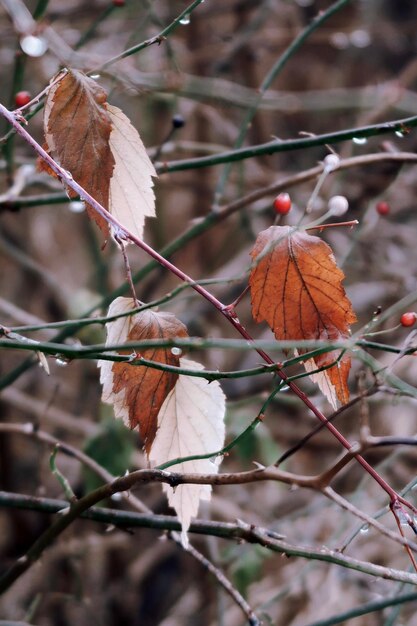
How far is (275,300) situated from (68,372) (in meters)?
1.81

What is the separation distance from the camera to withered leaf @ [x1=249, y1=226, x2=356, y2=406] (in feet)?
2.01

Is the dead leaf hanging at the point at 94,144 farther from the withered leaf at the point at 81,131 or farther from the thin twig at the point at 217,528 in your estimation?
the thin twig at the point at 217,528

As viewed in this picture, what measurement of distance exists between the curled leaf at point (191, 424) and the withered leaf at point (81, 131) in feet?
0.62

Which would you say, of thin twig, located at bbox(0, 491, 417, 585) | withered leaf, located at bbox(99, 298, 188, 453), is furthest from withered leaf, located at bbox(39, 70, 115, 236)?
thin twig, located at bbox(0, 491, 417, 585)

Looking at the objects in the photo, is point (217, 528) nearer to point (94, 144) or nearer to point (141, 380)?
point (141, 380)

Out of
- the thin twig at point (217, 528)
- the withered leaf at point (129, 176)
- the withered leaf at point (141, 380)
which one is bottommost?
the thin twig at point (217, 528)

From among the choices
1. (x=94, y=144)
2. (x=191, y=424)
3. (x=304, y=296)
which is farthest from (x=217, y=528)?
(x=94, y=144)

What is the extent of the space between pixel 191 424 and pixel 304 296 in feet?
0.52

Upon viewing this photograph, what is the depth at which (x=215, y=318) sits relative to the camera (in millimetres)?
2168

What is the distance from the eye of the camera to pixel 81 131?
24.7 inches

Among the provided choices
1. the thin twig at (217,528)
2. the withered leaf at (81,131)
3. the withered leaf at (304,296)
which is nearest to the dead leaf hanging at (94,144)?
the withered leaf at (81,131)

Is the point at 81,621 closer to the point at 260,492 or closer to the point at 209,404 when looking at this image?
the point at 260,492

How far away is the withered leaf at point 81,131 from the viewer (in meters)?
0.62

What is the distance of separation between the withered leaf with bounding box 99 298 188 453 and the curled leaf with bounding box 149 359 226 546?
2 centimetres
